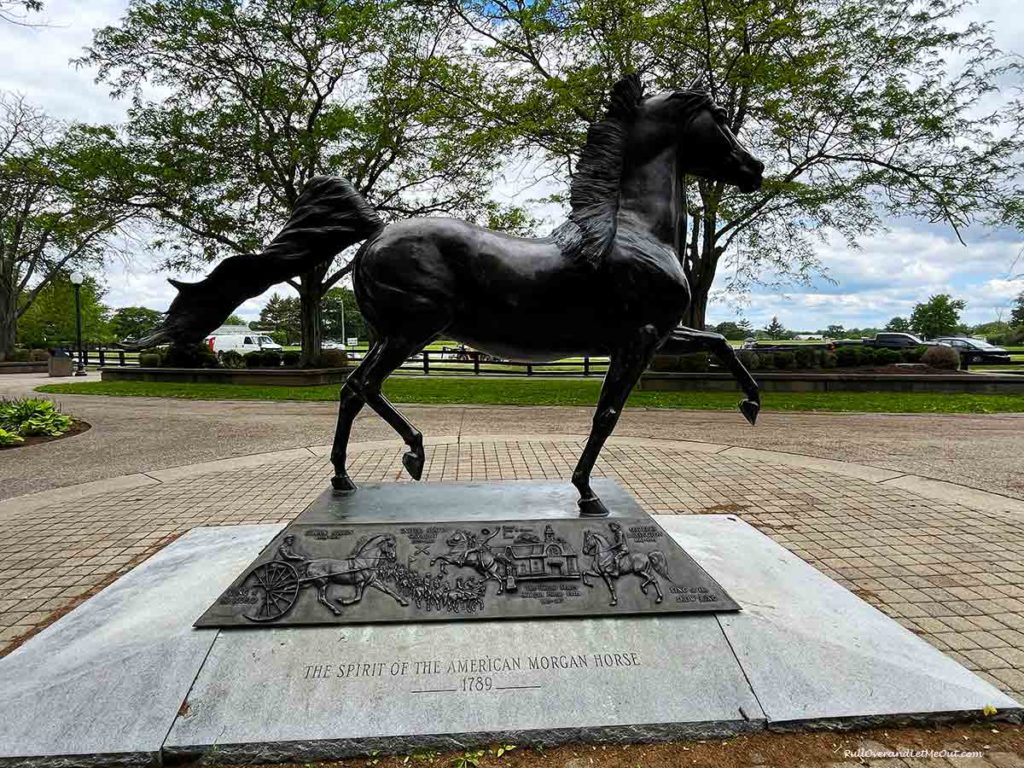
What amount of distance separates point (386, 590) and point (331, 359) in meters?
21.0

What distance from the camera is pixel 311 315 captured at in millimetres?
21547

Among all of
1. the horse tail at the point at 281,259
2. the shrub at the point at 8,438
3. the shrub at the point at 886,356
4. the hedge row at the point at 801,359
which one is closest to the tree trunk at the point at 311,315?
the shrub at the point at 8,438

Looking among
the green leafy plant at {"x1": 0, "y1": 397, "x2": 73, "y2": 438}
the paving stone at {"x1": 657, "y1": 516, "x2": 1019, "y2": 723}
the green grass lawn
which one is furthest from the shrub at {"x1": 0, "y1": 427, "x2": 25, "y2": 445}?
the paving stone at {"x1": 657, "y1": 516, "x2": 1019, "y2": 723}

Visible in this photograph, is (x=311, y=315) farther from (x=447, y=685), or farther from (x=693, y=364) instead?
(x=447, y=685)

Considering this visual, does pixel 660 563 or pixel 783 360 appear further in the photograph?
pixel 783 360

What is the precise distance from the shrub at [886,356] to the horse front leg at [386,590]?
23.3 m

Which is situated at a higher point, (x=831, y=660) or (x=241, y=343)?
(x=241, y=343)

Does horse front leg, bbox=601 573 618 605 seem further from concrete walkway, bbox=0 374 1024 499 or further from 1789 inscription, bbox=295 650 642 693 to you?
concrete walkway, bbox=0 374 1024 499

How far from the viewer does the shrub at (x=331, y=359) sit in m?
22.3

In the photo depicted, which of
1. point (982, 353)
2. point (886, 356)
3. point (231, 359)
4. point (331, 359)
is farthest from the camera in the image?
point (982, 353)

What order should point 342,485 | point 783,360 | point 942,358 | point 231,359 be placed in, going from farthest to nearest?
point 231,359 → point 942,358 → point 783,360 → point 342,485

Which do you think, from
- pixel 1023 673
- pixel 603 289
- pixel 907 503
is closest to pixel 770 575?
pixel 1023 673

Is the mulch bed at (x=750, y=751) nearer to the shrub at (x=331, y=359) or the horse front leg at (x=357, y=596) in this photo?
the horse front leg at (x=357, y=596)

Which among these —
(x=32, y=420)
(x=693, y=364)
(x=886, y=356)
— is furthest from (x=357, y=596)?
(x=886, y=356)
